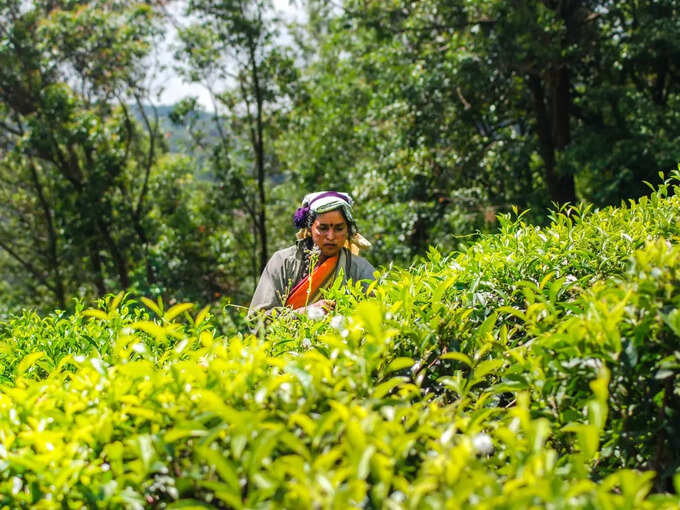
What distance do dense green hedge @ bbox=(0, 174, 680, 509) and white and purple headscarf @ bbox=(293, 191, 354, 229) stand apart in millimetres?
1967

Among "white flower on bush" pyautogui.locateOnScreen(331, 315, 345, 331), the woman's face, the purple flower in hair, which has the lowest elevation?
"white flower on bush" pyautogui.locateOnScreen(331, 315, 345, 331)

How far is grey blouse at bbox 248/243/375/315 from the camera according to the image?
3.82 m

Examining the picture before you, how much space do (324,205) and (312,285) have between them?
0.55 m

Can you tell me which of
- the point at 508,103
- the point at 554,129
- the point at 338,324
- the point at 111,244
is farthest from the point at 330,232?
the point at 111,244

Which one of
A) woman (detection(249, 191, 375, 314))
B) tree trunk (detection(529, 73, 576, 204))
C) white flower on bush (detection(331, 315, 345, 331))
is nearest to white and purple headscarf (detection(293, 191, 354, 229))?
woman (detection(249, 191, 375, 314))

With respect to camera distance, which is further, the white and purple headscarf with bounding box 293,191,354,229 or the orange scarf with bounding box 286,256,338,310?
the white and purple headscarf with bounding box 293,191,354,229

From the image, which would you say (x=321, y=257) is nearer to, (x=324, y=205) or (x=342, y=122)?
(x=324, y=205)

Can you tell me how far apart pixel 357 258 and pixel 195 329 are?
7.39 ft

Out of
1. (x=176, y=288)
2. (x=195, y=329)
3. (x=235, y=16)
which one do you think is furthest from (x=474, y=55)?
(x=176, y=288)

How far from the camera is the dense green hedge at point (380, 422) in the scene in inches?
43.4

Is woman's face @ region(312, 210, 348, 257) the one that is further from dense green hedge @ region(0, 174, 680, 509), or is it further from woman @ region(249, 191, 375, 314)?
dense green hedge @ region(0, 174, 680, 509)

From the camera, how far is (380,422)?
1265 millimetres

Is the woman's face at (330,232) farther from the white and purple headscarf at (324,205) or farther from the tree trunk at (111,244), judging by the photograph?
the tree trunk at (111,244)

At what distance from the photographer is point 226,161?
49.9 feet
